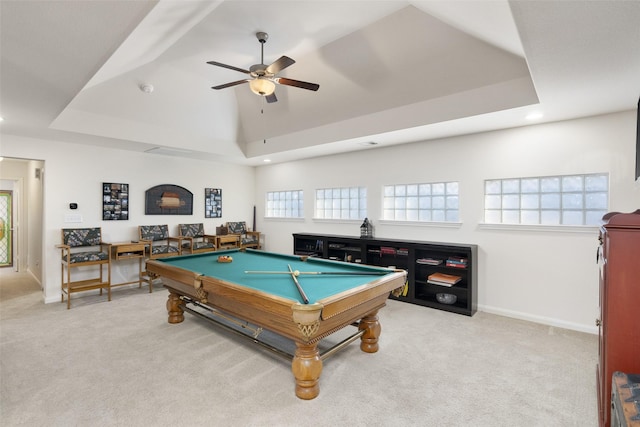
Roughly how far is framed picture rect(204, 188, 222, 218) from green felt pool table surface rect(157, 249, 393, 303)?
8.90ft

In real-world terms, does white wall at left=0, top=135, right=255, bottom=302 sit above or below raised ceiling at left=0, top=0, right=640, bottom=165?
below

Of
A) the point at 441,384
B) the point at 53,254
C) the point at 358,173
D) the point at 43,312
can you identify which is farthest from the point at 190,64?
the point at 441,384

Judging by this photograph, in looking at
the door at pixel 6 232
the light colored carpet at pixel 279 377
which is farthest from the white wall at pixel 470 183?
the door at pixel 6 232

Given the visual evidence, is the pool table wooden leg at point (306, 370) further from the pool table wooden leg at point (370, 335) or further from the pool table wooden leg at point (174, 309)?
the pool table wooden leg at point (174, 309)

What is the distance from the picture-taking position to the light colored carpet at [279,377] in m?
2.06

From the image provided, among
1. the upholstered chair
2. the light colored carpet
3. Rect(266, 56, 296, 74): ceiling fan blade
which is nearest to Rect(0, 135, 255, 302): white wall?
the upholstered chair

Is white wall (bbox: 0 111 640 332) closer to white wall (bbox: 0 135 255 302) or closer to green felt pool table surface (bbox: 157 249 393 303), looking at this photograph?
white wall (bbox: 0 135 255 302)

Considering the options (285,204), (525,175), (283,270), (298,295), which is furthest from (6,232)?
(525,175)

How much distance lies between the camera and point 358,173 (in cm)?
560

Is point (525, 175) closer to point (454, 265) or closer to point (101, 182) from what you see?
point (454, 265)

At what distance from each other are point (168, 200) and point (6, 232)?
4552mm

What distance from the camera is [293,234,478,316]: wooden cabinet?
412 cm

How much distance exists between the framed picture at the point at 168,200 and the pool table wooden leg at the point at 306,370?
15.4 ft

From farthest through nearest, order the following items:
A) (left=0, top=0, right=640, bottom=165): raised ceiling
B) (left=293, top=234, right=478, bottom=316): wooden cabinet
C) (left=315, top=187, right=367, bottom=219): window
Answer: (left=315, top=187, right=367, bottom=219): window → (left=293, top=234, right=478, bottom=316): wooden cabinet → (left=0, top=0, right=640, bottom=165): raised ceiling
